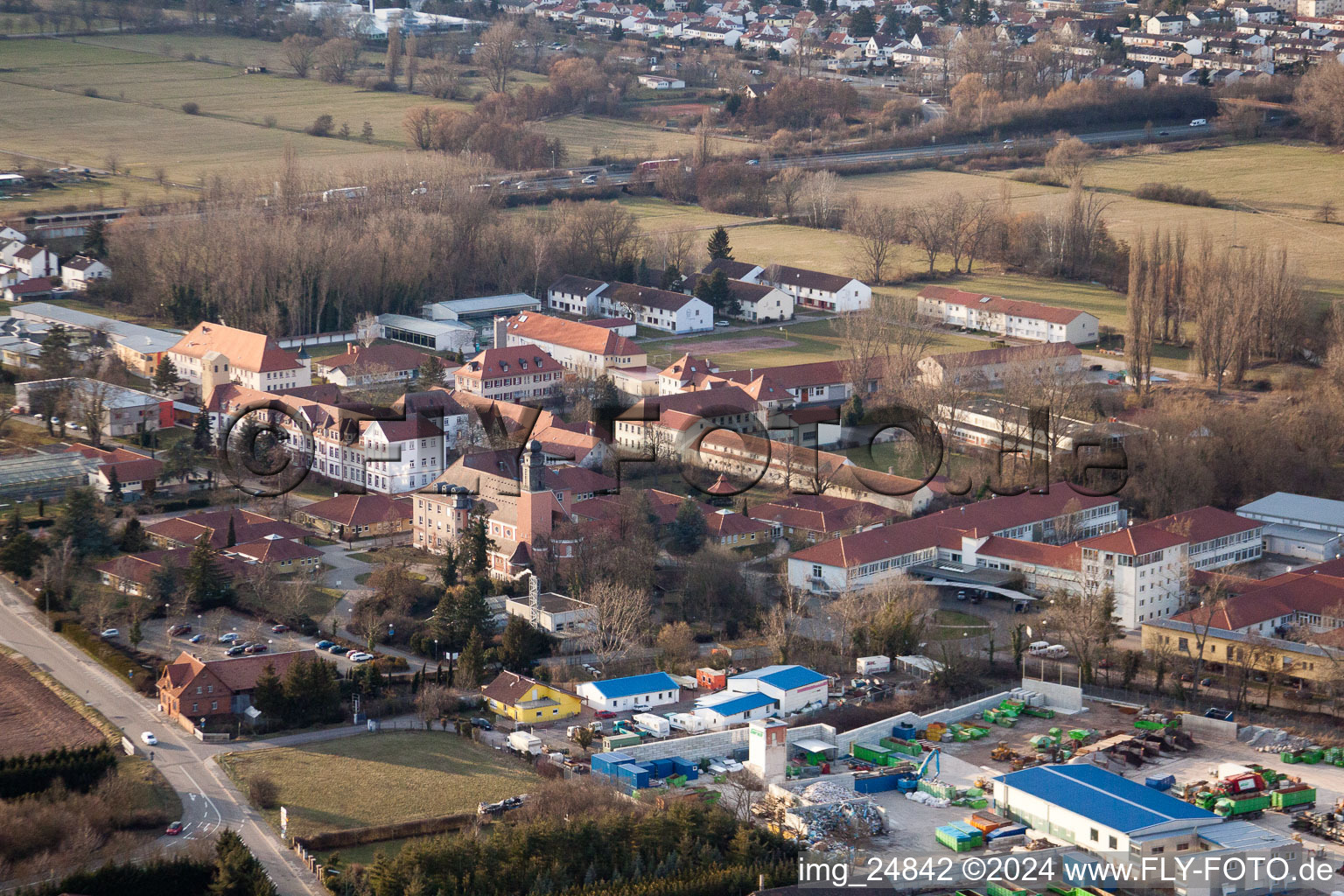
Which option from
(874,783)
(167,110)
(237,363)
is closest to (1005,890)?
(874,783)

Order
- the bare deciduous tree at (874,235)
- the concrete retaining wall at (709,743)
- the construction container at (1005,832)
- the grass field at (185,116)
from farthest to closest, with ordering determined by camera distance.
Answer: the grass field at (185,116)
the bare deciduous tree at (874,235)
the concrete retaining wall at (709,743)
the construction container at (1005,832)

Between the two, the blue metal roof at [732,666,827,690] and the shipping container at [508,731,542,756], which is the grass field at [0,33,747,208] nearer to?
the blue metal roof at [732,666,827,690]

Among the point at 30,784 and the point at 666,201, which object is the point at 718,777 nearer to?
the point at 30,784

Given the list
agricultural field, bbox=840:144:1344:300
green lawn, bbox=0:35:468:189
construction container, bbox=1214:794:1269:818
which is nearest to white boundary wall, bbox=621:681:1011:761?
construction container, bbox=1214:794:1269:818

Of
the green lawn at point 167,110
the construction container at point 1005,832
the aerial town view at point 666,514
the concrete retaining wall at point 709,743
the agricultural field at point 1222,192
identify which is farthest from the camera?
the green lawn at point 167,110

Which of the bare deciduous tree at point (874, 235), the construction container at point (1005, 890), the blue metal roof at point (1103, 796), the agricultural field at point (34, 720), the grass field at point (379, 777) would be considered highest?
the bare deciduous tree at point (874, 235)

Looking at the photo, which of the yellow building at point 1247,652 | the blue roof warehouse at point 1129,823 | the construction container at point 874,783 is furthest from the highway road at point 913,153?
the blue roof warehouse at point 1129,823

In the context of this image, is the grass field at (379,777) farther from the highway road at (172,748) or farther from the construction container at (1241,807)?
the construction container at (1241,807)
